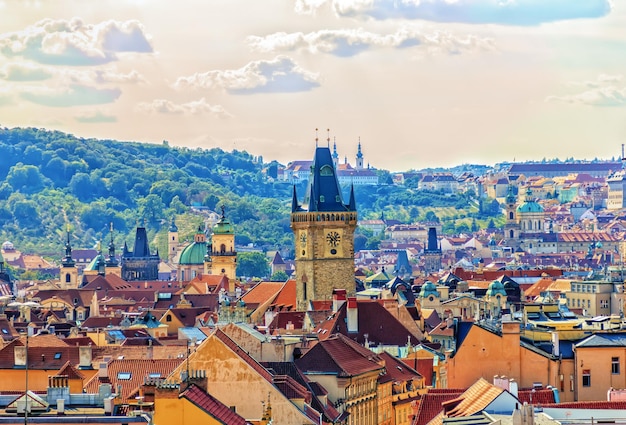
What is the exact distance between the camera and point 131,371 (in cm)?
6153

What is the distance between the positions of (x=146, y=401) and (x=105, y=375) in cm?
1487

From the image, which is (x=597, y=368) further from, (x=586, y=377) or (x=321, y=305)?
(x=321, y=305)

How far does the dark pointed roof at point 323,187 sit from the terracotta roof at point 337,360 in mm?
51180

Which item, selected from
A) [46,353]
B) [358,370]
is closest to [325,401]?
[358,370]

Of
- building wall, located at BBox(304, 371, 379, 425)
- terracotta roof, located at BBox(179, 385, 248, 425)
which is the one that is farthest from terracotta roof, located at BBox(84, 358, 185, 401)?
terracotta roof, located at BBox(179, 385, 248, 425)

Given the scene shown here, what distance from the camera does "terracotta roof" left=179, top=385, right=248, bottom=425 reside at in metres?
41.8

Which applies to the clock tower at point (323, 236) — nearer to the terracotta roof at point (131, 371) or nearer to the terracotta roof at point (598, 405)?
the terracotta roof at point (131, 371)

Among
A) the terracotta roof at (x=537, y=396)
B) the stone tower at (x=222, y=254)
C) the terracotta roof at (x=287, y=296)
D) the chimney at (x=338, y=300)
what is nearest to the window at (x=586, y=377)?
the terracotta roof at (x=537, y=396)

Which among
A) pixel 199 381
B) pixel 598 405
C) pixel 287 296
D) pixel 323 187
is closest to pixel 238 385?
pixel 199 381

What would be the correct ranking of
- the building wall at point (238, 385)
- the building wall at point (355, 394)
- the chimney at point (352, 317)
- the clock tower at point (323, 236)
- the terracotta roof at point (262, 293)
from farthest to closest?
the terracotta roof at point (262, 293)
the clock tower at point (323, 236)
the chimney at point (352, 317)
the building wall at point (355, 394)
the building wall at point (238, 385)

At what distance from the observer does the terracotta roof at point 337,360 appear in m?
60.0

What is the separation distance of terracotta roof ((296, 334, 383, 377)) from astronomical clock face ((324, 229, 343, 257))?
1955 inches

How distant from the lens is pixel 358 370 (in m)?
62.3

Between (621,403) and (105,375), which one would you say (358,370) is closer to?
(105,375)
